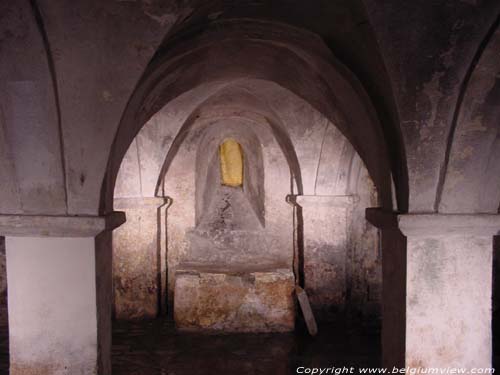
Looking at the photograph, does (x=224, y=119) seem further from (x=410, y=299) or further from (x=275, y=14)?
(x=410, y=299)

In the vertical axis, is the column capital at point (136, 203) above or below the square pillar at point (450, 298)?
above

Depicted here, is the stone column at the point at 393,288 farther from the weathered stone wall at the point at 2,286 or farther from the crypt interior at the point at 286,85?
the weathered stone wall at the point at 2,286

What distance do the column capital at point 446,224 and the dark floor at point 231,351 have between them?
2947 mm

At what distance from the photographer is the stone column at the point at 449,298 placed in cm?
313

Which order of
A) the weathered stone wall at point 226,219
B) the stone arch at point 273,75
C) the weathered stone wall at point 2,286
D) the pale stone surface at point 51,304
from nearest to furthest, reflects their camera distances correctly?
the pale stone surface at point 51,304
the stone arch at point 273,75
the weathered stone wall at point 2,286
the weathered stone wall at point 226,219

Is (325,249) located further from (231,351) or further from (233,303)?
(231,351)

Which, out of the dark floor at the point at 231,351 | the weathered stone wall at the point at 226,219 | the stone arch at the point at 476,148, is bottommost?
the dark floor at the point at 231,351

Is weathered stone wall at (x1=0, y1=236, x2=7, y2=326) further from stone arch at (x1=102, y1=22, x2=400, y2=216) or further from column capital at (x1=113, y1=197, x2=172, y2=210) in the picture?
stone arch at (x1=102, y1=22, x2=400, y2=216)

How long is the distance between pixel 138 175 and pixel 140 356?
265 cm

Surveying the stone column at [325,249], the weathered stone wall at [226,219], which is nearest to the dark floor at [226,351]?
the stone column at [325,249]

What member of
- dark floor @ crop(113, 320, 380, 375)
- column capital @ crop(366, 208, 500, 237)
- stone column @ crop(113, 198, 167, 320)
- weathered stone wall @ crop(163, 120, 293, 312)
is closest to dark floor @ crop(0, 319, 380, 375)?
dark floor @ crop(113, 320, 380, 375)

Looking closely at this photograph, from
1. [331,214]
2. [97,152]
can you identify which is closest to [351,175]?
[331,214]

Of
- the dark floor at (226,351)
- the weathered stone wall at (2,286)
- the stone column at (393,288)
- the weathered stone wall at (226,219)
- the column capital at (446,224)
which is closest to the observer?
the column capital at (446,224)

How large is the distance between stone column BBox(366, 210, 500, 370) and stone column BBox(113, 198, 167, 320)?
4.72 metres
